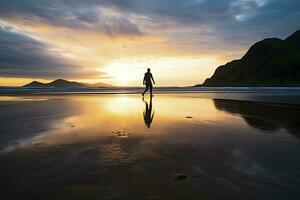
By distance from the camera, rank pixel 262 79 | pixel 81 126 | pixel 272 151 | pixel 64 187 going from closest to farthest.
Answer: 1. pixel 64 187
2. pixel 272 151
3. pixel 81 126
4. pixel 262 79

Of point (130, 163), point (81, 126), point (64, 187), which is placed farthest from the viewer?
point (81, 126)

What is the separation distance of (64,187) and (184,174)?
6.43 feet

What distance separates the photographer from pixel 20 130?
8867 mm

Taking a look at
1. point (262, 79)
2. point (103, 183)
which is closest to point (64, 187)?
point (103, 183)

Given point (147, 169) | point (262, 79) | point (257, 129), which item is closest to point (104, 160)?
point (147, 169)

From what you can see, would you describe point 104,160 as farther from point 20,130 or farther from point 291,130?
point 291,130

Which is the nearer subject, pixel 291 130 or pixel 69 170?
pixel 69 170

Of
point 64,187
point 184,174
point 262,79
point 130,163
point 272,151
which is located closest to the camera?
point 64,187

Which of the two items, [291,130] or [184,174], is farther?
[291,130]

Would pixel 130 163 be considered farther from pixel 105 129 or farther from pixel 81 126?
pixel 81 126

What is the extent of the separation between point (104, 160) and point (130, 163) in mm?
572

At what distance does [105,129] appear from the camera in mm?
9117

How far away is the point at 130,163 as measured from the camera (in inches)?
208

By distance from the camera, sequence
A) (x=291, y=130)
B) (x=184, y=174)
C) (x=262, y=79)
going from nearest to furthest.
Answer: (x=184, y=174) → (x=291, y=130) → (x=262, y=79)
